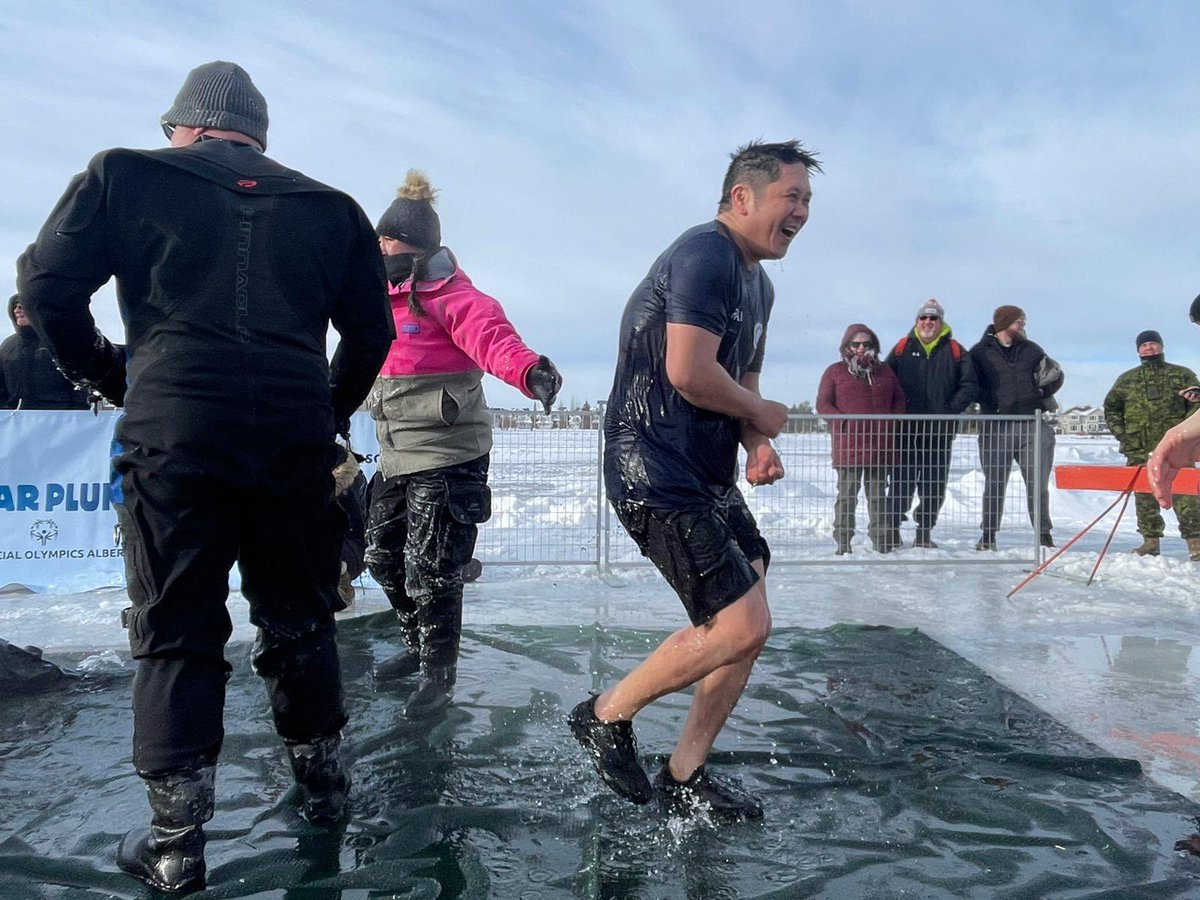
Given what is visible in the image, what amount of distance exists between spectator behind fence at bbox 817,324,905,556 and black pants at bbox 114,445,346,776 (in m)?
6.14

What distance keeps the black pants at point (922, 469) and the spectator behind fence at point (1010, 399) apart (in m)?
0.43

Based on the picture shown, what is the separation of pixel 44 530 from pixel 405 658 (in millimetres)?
3776

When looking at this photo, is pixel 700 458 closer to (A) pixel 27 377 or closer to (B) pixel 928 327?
(A) pixel 27 377

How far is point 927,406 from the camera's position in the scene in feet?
28.9

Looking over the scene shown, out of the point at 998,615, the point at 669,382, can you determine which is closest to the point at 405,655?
the point at 669,382

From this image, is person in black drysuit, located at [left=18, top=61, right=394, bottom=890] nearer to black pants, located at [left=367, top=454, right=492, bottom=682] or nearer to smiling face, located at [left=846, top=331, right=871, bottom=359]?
black pants, located at [left=367, top=454, right=492, bottom=682]

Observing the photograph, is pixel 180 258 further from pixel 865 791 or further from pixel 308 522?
pixel 865 791

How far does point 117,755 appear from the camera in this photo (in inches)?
122

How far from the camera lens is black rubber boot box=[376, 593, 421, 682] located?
→ 405 centimetres

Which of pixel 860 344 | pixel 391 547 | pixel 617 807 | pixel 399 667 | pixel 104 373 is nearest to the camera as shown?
pixel 104 373

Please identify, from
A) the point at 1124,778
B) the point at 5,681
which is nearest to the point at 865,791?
the point at 1124,778

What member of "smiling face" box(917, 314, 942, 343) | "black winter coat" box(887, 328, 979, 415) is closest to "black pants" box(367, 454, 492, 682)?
"black winter coat" box(887, 328, 979, 415)

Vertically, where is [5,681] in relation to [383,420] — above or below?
below

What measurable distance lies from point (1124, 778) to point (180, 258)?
3.13m
